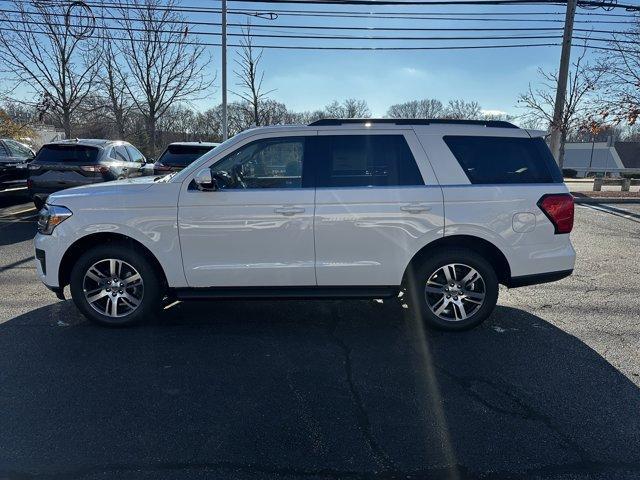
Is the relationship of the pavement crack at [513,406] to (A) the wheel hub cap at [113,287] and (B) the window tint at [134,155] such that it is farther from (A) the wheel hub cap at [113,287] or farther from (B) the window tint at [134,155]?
(B) the window tint at [134,155]

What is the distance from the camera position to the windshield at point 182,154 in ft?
35.9

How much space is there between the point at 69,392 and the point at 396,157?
132 inches

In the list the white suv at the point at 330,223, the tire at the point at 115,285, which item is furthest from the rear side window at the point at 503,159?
the tire at the point at 115,285

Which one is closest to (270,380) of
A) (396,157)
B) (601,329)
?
(396,157)

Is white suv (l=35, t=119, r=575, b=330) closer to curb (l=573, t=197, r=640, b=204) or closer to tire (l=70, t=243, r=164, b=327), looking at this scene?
tire (l=70, t=243, r=164, b=327)

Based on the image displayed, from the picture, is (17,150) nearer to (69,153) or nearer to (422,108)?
(69,153)

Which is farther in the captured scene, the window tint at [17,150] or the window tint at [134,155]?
the window tint at [17,150]

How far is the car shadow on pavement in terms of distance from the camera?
2461mm

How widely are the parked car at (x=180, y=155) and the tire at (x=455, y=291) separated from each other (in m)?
7.99

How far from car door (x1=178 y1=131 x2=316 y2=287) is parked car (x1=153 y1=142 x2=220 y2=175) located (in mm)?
7068

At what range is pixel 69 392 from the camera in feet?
10.4

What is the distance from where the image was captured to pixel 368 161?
13.6 ft

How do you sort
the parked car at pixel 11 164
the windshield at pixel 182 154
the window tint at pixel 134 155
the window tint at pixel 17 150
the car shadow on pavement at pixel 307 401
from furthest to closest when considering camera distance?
1. the window tint at pixel 17 150
2. the parked car at pixel 11 164
3. the window tint at pixel 134 155
4. the windshield at pixel 182 154
5. the car shadow on pavement at pixel 307 401

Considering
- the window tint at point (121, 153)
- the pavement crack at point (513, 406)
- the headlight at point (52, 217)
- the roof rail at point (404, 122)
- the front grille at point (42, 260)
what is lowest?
the pavement crack at point (513, 406)
